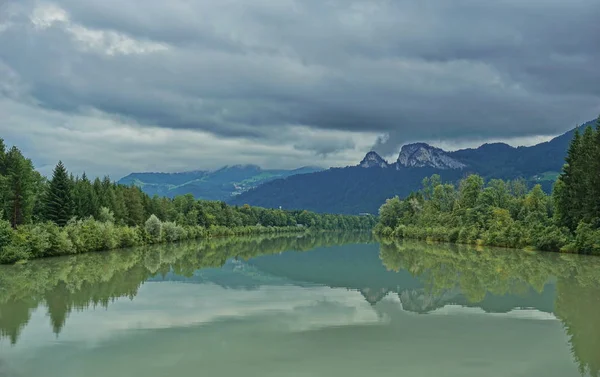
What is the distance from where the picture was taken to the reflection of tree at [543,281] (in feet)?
53.9

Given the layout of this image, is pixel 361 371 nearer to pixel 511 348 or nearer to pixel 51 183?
pixel 511 348

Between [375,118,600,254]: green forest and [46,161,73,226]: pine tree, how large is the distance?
50040 mm

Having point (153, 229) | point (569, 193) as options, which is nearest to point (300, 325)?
point (569, 193)

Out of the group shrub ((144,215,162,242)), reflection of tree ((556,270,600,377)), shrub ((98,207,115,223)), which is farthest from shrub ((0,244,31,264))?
reflection of tree ((556,270,600,377))

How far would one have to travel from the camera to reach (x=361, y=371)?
1277 centimetres

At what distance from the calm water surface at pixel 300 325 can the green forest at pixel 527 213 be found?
18733mm

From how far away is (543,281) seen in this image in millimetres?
31281

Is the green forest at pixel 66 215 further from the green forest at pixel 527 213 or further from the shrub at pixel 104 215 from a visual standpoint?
the green forest at pixel 527 213

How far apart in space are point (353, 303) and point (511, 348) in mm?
8967

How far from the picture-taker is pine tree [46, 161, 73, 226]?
62.8 meters

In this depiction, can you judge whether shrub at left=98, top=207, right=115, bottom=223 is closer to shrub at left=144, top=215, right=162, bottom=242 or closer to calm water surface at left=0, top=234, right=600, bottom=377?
shrub at left=144, top=215, right=162, bottom=242

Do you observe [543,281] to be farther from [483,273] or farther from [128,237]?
[128,237]

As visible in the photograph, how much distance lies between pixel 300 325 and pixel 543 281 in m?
18.7

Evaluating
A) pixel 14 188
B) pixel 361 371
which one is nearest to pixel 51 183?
pixel 14 188
